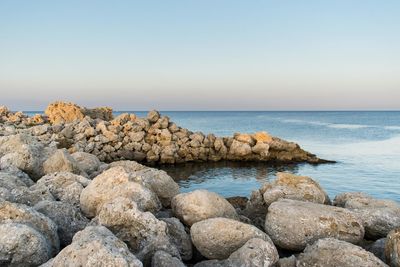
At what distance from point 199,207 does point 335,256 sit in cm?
310

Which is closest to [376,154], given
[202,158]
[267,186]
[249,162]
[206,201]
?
[249,162]

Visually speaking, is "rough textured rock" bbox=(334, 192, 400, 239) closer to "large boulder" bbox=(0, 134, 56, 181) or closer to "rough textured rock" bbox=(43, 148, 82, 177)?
"rough textured rock" bbox=(43, 148, 82, 177)

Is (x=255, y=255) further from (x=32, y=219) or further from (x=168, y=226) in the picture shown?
(x=32, y=219)

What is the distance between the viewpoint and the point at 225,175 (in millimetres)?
33281

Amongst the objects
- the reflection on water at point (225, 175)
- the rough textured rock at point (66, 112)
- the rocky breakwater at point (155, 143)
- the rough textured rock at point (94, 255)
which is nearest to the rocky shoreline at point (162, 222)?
the rough textured rock at point (94, 255)

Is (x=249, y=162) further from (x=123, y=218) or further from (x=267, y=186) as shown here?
(x=123, y=218)

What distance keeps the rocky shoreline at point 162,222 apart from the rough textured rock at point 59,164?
0.03 m

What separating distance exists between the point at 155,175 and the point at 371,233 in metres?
5.29

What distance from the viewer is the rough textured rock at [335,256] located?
699 cm

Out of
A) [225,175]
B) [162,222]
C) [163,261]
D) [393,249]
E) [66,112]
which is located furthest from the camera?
[66,112]

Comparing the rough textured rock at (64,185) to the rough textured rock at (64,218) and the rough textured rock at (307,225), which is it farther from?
the rough textured rock at (307,225)

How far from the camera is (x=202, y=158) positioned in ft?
135

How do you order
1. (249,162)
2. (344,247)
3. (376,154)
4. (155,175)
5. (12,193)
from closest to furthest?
(344,247), (12,193), (155,175), (249,162), (376,154)

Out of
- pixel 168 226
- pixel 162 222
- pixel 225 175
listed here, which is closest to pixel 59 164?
pixel 168 226
